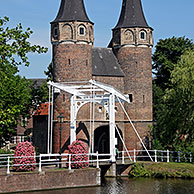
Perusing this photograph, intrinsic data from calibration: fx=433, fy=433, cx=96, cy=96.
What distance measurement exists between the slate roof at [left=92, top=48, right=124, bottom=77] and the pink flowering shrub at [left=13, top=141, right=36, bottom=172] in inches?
Answer: 465

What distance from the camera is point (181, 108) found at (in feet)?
87.3

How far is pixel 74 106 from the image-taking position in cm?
2698

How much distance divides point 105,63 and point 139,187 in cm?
1333

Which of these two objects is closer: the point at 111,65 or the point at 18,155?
the point at 18,155

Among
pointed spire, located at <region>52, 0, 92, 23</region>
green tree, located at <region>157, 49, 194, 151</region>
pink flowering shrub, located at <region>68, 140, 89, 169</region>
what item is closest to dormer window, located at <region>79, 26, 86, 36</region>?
pointed spire, located at <region>52, 0, 92, 23</region>

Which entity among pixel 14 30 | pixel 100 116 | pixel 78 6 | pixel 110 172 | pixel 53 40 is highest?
pixel 78 6

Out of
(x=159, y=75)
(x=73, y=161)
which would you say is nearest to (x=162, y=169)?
(x=73, y=161)

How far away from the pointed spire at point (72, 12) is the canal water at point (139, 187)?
1190 cm

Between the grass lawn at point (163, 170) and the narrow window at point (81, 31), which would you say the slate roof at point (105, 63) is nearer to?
the narrow window at point (81, 31)

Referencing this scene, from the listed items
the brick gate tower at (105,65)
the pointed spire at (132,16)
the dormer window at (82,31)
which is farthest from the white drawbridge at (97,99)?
the pointed spire at (132,16)

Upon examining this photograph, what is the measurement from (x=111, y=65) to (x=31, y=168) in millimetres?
13917

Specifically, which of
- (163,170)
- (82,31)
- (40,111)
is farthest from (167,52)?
(163,170)

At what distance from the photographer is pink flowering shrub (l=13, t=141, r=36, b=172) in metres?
19.1

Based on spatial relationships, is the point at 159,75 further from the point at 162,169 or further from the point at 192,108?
the point at 162,169
